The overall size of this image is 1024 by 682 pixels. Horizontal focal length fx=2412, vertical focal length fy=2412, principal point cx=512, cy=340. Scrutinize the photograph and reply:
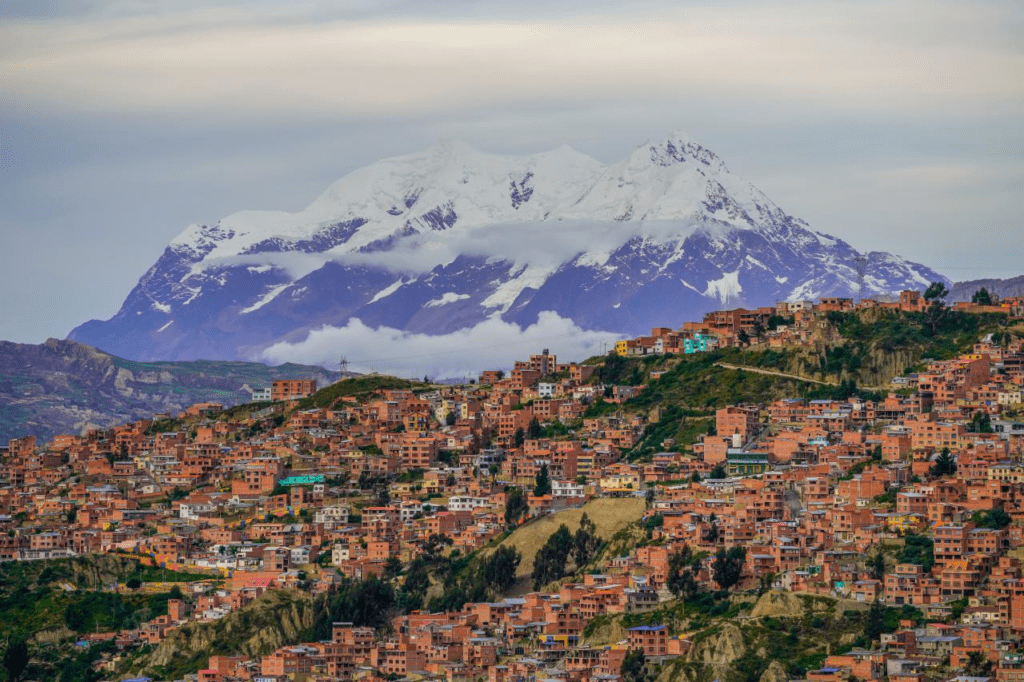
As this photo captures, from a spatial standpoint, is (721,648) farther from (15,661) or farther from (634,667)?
(15,661)

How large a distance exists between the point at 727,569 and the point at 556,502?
21893 mm

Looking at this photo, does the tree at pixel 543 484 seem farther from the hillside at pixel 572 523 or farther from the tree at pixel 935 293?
the tree at pixel 935 293

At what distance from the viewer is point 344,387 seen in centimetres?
16638

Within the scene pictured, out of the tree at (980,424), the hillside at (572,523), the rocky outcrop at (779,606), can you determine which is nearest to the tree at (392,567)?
the hillside at (572,523)

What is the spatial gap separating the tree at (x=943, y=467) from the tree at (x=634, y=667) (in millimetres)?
20695

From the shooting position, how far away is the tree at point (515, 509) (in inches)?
4820

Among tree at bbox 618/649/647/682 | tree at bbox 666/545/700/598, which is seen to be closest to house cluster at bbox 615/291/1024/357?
tree at bbox 666/545/700/598

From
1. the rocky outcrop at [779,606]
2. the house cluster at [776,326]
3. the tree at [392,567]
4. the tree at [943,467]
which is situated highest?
the house cluster at [776,326]

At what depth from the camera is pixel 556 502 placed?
4916 inches

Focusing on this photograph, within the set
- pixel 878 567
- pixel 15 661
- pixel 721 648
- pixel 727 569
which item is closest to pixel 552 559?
pixel 727 569

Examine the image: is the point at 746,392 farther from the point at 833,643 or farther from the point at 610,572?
the point at 833,643

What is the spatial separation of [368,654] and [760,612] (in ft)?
59.3

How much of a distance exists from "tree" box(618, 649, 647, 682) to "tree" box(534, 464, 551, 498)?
27.9 meters

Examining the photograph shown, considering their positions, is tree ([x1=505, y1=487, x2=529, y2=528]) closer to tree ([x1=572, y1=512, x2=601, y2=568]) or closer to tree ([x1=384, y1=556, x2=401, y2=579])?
tree ([x1=572, y1=512, x2=601, y2=568])
